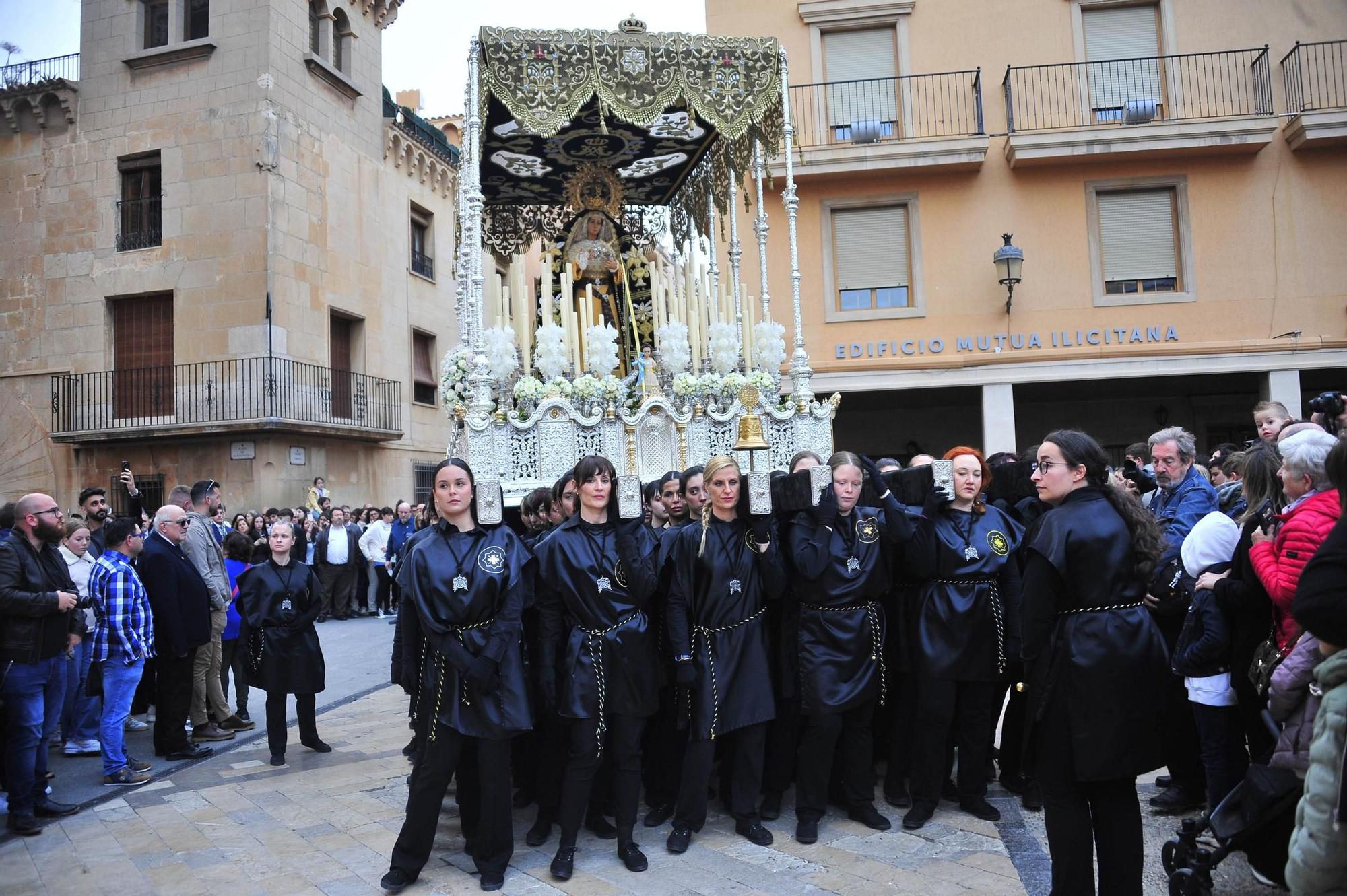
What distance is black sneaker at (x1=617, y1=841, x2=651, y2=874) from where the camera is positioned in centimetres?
455

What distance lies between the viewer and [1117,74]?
1410cm

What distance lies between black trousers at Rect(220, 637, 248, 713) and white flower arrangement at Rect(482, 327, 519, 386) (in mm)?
3041

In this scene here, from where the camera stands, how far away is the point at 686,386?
7.84m

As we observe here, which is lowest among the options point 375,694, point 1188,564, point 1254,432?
point 375,694

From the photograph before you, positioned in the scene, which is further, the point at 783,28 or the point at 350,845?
the point at 783,28

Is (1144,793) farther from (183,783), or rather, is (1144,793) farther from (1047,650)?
(183,783)

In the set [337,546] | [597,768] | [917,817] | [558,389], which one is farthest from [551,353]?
[337,546]

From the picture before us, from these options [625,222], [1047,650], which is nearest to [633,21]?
[625,222]

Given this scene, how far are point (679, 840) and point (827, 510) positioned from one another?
70.8 inches

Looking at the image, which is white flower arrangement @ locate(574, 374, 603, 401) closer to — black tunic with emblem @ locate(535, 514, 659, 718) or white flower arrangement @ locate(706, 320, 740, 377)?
white flower arrangement @ locate(706, 320, 740, 377)

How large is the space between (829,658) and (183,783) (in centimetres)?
439

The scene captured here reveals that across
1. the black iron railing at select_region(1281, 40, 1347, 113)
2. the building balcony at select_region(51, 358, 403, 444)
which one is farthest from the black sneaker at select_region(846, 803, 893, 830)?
the building balcony at select_region(51, 358, 403, 444)

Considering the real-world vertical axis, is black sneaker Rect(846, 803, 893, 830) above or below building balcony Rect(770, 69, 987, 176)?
below

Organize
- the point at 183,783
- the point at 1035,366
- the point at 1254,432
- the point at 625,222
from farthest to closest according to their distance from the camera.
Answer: the point at 1254,432 → the point at 1035,366 → the point at 625,222 → the point at 183,783
